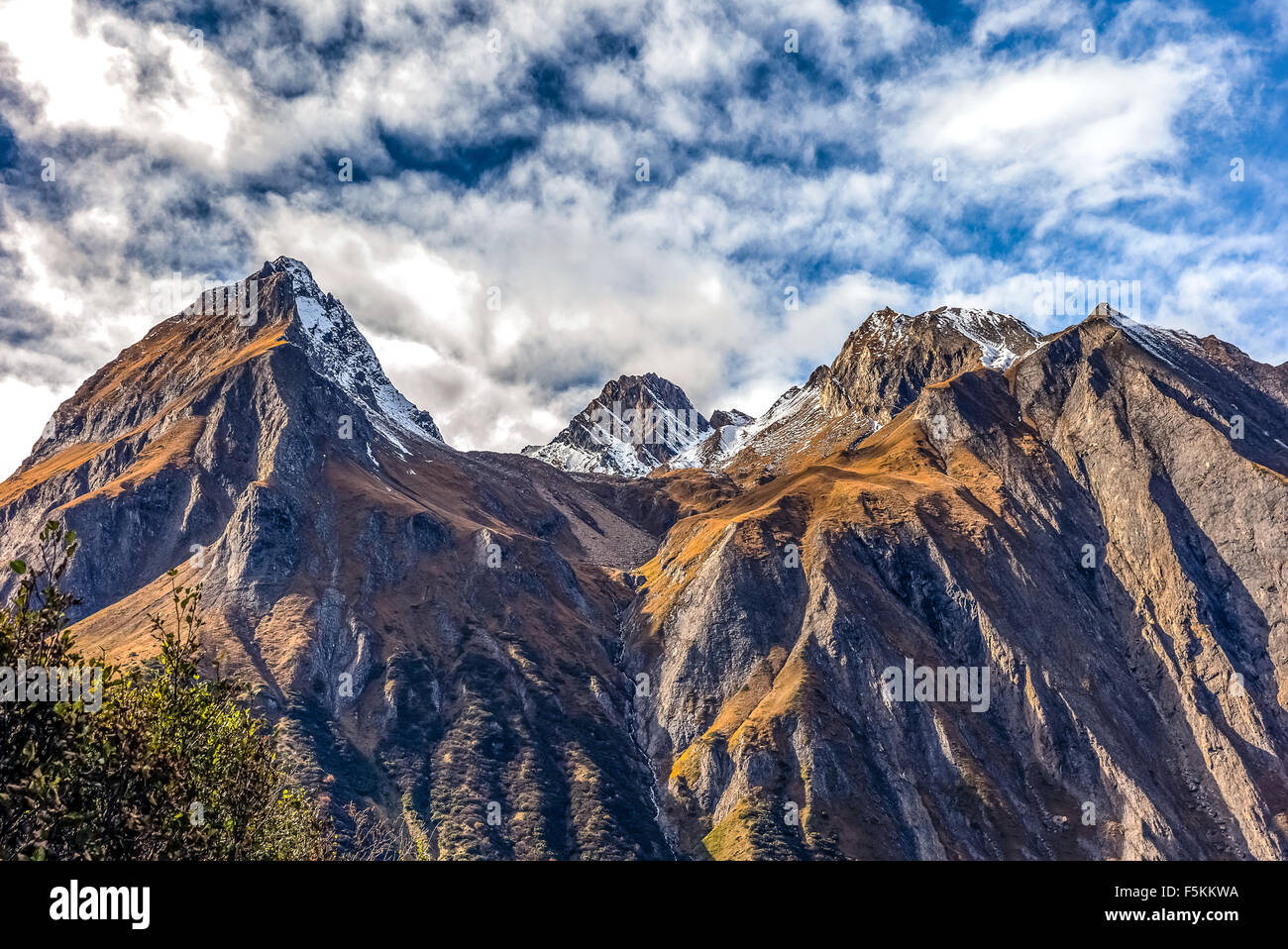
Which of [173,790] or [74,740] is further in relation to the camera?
[173,790]

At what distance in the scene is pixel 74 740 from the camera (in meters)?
25.9
